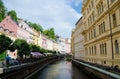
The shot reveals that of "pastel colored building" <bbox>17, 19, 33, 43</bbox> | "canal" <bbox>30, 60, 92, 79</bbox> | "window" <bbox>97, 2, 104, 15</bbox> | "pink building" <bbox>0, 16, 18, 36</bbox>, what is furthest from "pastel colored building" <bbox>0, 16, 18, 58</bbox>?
"window" <bbox>97, 2, 104, 15</bbox>

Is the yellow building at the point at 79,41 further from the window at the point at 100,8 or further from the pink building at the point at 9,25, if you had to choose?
the window at the point at 100,8

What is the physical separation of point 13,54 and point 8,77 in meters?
55.0

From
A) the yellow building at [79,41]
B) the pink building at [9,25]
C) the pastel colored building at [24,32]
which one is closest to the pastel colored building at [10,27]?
the pink building at [9,25]

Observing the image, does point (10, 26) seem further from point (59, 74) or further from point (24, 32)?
point (59, 74)

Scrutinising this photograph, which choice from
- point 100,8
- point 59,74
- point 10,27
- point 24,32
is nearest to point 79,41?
point 24,32

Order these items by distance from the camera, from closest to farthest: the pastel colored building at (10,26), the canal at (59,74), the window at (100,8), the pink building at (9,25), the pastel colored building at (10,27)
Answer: the canal at (59,74) → the window at (100,8) → the pastel colored building at (10,27) → the pastel colored building at (10,26) → the pink building at (9,25)

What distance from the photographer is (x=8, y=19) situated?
7662cm

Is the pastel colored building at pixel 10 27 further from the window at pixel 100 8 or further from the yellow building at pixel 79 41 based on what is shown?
the window at pixel 100 8

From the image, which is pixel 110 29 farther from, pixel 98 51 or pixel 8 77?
pixel 8 77

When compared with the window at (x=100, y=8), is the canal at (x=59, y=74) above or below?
below

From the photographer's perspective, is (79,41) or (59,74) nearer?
(59,74)

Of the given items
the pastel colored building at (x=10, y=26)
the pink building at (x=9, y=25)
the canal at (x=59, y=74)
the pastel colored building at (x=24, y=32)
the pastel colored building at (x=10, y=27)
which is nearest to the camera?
the canal at (x=59, y=74)

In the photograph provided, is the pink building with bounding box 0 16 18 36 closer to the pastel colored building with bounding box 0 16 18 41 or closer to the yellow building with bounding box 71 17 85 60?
the pastel colored building with bounding box 0 16 18 41

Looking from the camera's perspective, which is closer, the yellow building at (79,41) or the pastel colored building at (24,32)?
the yellow building at (79,41)
